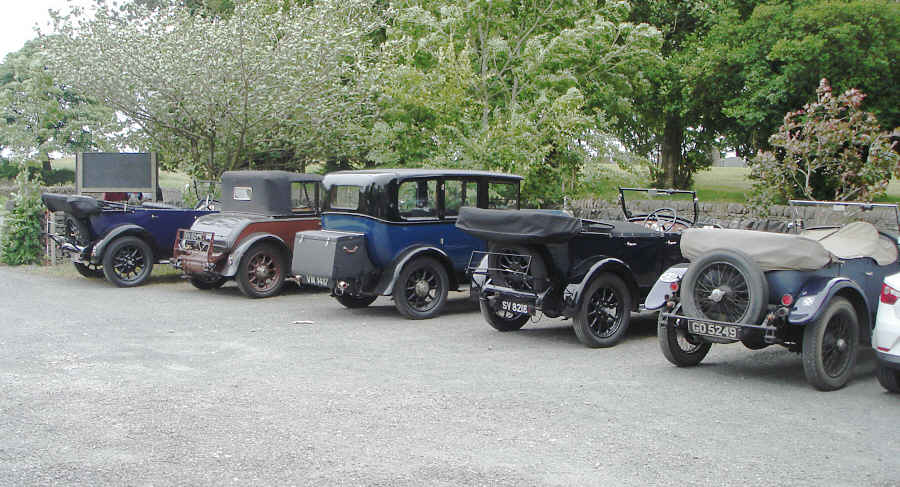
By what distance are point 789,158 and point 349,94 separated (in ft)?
31.5

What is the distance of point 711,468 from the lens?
497cm

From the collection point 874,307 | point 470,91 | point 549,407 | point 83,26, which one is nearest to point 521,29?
point 470,91

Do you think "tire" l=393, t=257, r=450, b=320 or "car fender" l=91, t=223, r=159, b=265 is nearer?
"tire" l=393, t=257, r=450, b=320

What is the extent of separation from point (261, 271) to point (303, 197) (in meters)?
1.62

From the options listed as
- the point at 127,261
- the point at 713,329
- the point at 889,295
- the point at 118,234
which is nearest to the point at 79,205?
the point at 118,234

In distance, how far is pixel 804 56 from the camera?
19.9 meters

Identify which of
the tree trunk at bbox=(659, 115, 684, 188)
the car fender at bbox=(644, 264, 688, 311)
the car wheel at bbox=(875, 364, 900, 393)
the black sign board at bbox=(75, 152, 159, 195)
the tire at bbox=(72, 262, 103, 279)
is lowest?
the car wheel at bbox=(875, 364, 900, 393)

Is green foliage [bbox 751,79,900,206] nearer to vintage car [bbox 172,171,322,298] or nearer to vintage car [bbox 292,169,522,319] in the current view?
vintage car [bbox 292,169,522,319]

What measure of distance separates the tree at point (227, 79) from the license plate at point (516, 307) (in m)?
9.93

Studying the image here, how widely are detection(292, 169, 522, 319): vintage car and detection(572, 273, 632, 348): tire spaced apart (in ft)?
8.96

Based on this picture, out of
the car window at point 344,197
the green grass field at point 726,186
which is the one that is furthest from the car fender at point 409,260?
the green grass field at point 726,186

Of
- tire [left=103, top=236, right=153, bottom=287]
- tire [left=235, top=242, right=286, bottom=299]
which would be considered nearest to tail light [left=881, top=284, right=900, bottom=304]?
tire [left=235, top=242, right=286, bottom=299]

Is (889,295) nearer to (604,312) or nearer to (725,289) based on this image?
(725,289)

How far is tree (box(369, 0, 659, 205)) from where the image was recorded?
16.7 metres
